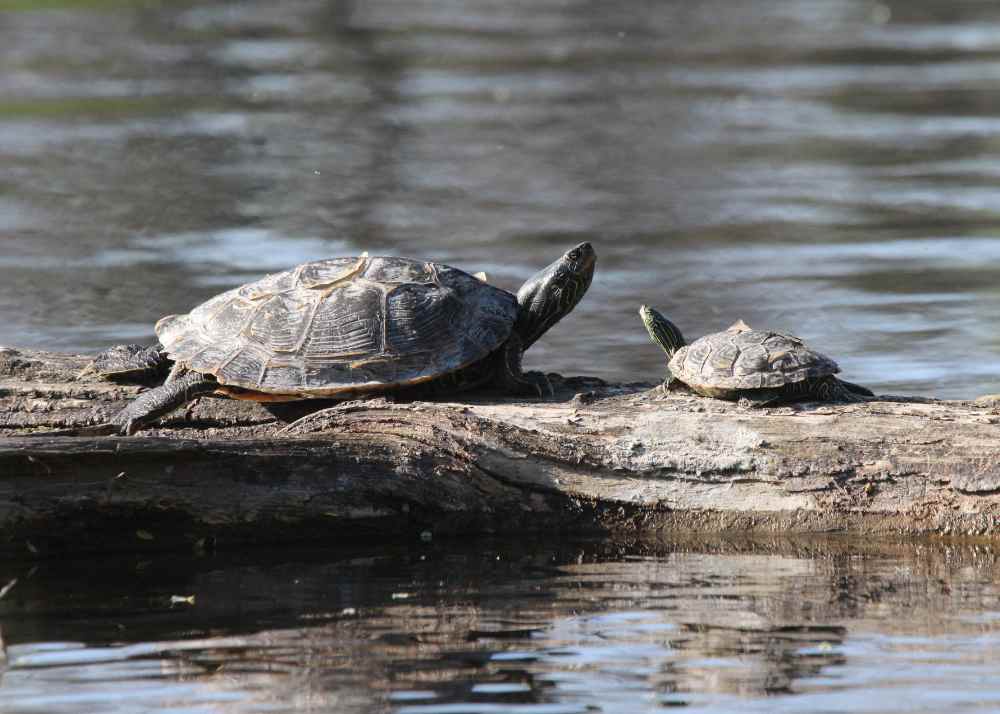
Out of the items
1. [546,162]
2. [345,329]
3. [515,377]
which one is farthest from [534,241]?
[345,329]

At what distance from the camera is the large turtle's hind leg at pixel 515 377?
6469 mm

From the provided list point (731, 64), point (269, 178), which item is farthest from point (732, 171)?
point (731, 64)

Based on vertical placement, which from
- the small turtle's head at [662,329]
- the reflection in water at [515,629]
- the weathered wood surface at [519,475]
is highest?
the small turtle's head at [662,329]

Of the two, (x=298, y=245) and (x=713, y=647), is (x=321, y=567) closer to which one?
(x=713, y=647)

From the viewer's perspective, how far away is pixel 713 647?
4773mm

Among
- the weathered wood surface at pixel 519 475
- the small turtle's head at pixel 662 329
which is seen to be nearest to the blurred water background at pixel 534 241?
the weathered wood surface at pixel 519 475

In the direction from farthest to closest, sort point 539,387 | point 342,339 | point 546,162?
point 546,162 < point 539,387 < point 342,339

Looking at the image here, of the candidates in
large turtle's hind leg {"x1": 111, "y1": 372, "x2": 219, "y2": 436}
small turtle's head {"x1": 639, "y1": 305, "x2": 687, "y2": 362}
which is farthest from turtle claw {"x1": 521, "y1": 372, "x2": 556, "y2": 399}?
large turtle's hind leg {"x1": 111, "y1": 372, "x2": 219, "y2": 436}

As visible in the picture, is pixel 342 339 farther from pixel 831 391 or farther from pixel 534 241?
pixel 534 241

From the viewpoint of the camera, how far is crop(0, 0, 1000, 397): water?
10.7 metres

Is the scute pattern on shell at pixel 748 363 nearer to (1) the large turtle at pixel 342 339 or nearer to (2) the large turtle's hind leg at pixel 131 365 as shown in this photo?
(1) the large turtle at pixel 342 339

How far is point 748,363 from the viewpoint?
6055 mm

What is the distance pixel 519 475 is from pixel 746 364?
1.02 meters

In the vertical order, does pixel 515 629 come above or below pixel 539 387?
below
